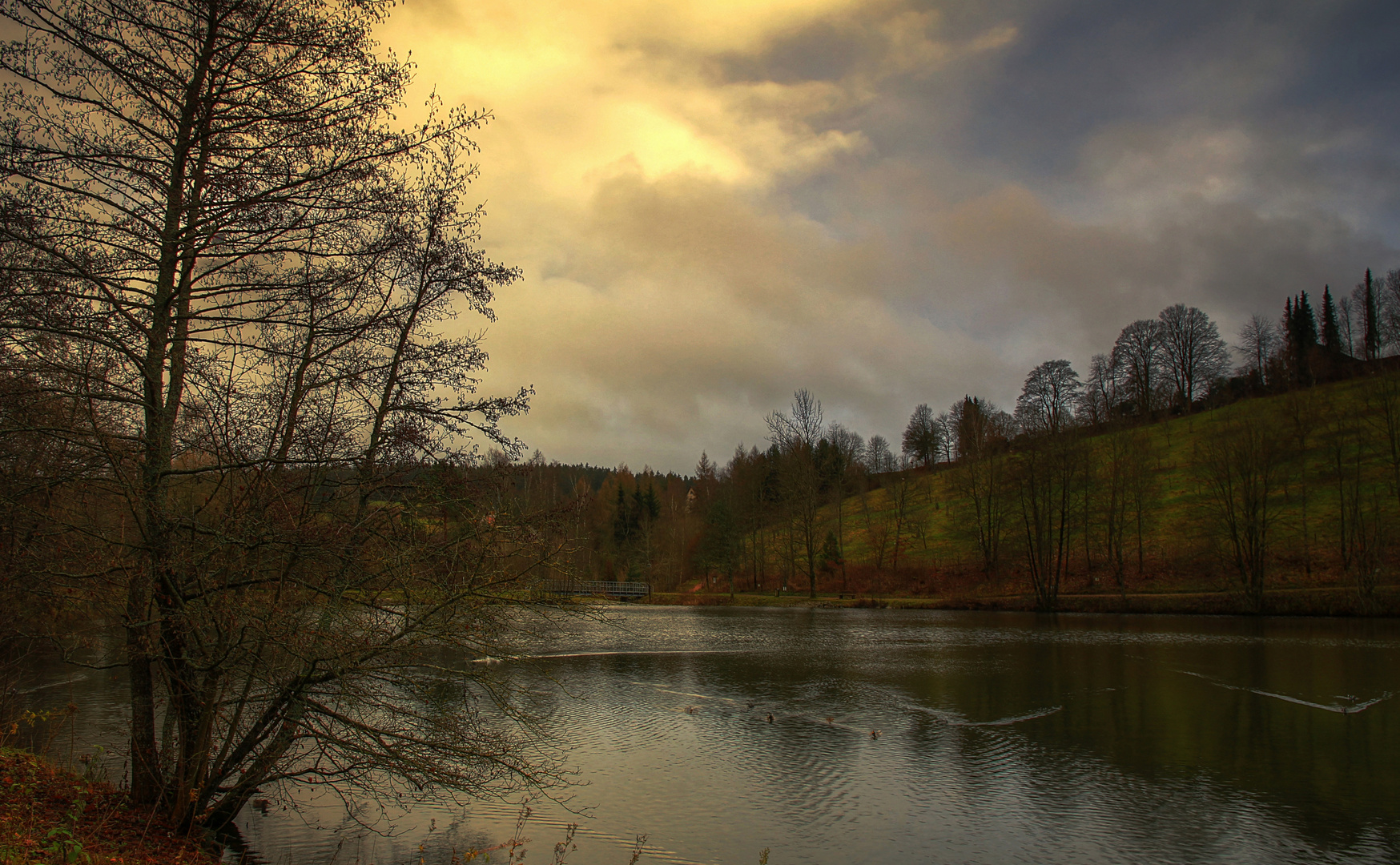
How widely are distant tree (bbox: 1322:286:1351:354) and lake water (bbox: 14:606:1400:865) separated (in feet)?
258

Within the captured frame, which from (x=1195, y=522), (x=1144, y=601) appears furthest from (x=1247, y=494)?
(x=1195, y=522)

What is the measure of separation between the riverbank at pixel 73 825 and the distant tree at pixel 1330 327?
10900 cm

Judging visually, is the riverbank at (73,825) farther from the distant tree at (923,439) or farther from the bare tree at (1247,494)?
the distant tree at (923,439)

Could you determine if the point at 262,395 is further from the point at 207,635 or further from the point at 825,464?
the point at 825,464

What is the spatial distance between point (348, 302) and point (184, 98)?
299cm

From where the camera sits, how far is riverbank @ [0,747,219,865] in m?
6.41

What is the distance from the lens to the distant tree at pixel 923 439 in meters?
99.9

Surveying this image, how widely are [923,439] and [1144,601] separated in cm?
5587

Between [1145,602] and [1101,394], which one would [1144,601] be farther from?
[1101,394]

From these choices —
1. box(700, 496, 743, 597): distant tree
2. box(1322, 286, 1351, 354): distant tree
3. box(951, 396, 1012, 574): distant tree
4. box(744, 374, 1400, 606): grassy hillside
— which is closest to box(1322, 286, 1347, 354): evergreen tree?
box(1322, 286, 1351, 354): distant tree

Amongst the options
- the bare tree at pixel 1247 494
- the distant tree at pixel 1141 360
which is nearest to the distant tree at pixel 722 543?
the bare tree at pixel 1247 494

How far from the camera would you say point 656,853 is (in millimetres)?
9961

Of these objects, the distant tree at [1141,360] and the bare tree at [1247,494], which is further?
the distant tree at [1141,360]

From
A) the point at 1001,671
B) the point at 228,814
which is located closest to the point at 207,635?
the point at 228,814
